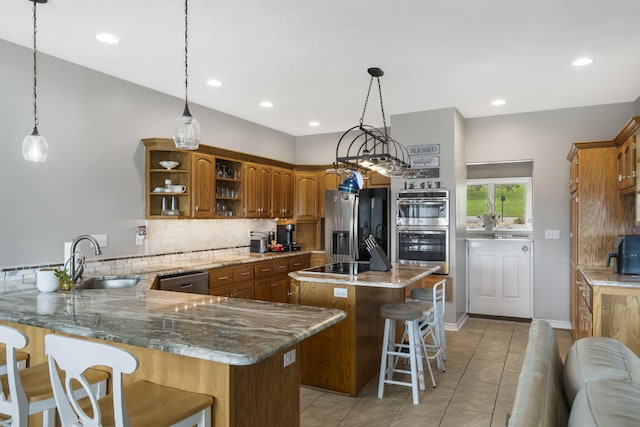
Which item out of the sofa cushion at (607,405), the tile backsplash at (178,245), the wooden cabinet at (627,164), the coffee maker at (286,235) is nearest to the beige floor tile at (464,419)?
the sofa cushion at (607,405)

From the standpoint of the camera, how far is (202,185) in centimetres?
493

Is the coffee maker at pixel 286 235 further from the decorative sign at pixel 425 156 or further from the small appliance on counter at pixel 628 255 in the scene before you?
the small appliance on counter at pixel 628 255

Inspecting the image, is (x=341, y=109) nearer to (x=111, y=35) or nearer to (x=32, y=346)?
(x=111, y=35)

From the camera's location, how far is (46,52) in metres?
3.68

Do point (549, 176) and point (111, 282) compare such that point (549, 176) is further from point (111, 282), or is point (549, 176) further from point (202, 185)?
point (111, 282)

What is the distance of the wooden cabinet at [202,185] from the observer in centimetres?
482

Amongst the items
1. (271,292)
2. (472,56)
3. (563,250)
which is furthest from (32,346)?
(563,250)

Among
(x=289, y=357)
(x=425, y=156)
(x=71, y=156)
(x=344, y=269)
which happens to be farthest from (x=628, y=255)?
(x=71, y=156)

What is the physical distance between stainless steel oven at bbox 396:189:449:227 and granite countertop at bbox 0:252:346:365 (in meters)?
3.62

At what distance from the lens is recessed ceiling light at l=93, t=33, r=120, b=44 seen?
331 centimetres

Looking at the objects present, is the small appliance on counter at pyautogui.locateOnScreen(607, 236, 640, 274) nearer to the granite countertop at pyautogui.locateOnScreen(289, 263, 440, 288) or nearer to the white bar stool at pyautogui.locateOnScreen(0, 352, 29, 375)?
the granite countertop at pyautogui.locateOnScreen(289, 263, 440, 288)

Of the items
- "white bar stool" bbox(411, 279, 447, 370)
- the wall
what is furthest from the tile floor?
the wall

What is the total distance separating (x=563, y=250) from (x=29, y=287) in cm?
579

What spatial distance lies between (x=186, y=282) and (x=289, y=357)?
2.42 m
